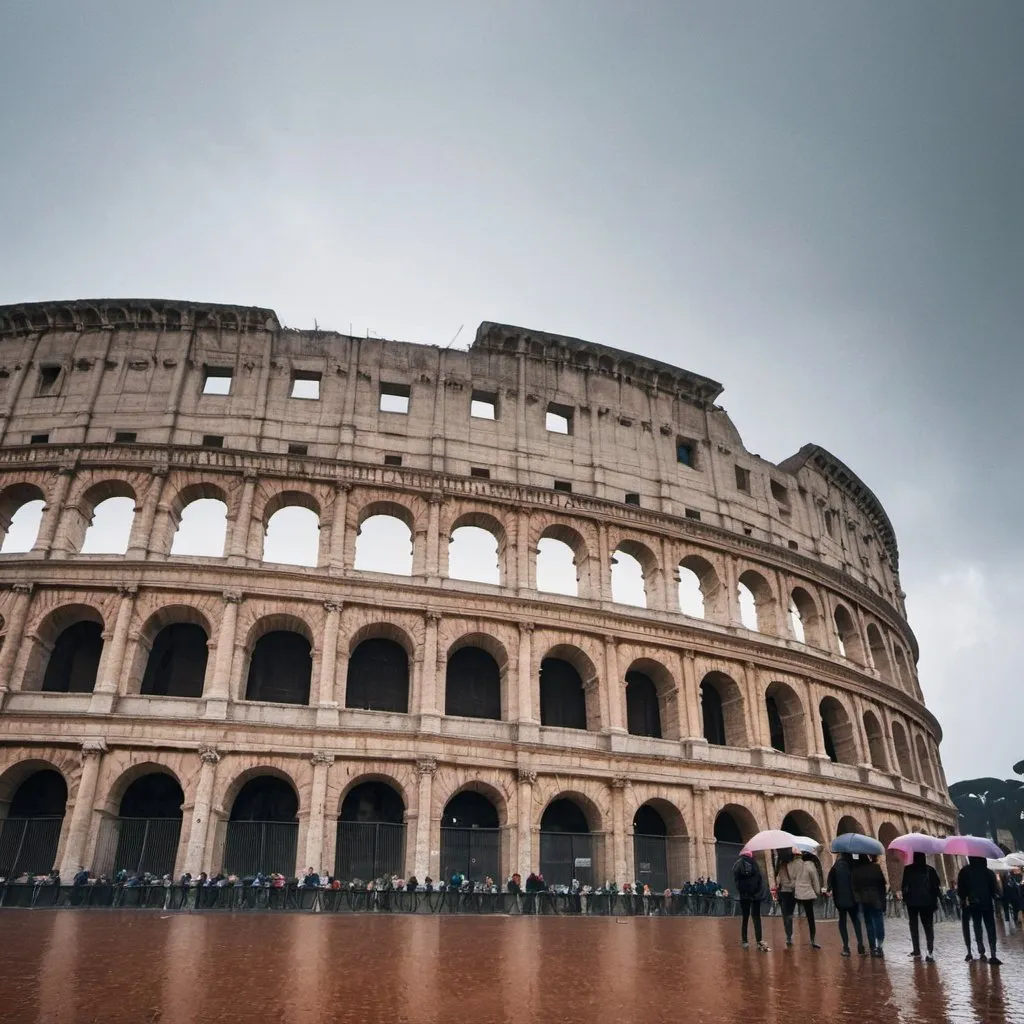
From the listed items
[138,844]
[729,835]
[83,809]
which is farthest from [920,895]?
[83,809]

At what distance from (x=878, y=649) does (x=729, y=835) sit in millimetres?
12945

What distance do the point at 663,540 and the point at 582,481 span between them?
11.1ft

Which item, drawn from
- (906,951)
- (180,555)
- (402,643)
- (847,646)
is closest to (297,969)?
(906,951)

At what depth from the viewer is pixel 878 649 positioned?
1364 inches

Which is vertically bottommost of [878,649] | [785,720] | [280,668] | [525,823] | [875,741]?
[525,823]

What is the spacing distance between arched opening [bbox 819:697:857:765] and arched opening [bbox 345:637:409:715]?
49.1 feet

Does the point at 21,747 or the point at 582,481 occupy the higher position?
the point at 582,481

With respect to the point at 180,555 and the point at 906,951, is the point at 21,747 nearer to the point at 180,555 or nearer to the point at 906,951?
the point at 180,555

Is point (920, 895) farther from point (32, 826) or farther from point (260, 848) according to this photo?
point (32, 826)

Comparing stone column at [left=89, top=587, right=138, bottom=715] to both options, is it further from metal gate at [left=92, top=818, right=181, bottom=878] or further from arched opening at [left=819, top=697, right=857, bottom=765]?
arched opening at [left=819, top=697, right=857, bottom=765]

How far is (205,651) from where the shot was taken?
77.8 feet

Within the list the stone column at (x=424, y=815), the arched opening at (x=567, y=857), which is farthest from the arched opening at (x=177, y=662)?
the arched opening at (x=567, y=857)

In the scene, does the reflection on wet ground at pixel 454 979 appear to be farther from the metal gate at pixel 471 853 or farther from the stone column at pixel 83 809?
→ the metal gate at pixel 471 853

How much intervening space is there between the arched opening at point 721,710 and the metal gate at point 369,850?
10201 millimetres
